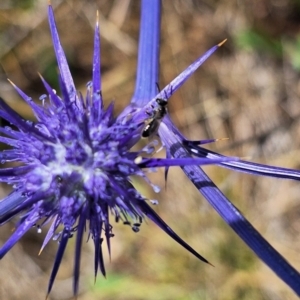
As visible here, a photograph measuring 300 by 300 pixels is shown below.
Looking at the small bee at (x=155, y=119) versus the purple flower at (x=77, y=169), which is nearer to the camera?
the purple flower at (x=77, y=169)

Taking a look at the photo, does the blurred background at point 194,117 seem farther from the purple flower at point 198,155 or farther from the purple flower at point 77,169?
the purple flower at point 77,169

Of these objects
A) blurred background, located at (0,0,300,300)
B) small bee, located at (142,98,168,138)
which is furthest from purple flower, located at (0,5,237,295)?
blurred background, located at (0,0,300,300)

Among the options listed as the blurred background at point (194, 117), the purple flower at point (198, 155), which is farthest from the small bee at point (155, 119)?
the blurred background at point (194, 117)

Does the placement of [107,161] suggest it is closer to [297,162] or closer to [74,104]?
[74,104]

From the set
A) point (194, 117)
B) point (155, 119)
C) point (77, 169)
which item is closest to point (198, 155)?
point (155, 119)

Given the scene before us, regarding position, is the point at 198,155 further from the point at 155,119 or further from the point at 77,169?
the point at 77,169

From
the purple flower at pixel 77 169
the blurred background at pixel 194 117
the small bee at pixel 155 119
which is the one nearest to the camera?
the purple flower at pixel 77 169

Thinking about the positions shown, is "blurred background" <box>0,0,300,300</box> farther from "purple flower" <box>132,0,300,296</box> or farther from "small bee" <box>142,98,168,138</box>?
"small bee" <box>142,98,168,138</box>
